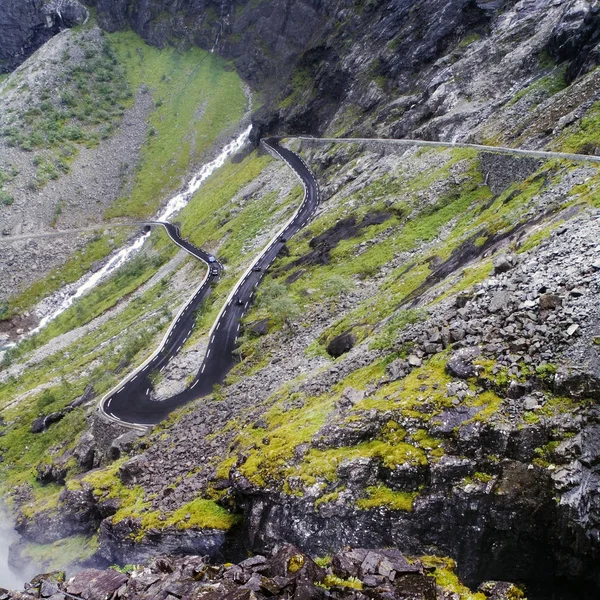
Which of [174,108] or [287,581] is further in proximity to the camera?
[174,108]

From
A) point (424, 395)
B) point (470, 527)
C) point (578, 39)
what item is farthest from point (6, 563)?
point (578, 39)

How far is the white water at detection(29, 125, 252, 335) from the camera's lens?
108688 millimetres

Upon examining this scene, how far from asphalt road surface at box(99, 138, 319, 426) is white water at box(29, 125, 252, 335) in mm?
39652

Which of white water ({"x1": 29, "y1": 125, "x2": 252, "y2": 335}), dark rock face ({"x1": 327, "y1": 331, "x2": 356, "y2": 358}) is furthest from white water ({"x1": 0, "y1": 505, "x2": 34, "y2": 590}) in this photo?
white water ({"x1": 29, "y1": 125, "x2": 252, "y2": 335})

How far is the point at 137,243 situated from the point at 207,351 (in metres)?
75.7

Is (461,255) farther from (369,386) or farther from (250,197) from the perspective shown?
(250,197)

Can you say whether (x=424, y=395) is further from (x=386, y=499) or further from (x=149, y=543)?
(x=149, y=543)

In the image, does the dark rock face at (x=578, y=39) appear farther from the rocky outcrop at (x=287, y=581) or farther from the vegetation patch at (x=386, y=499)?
the rocky outcrop at (x=287, y=581)

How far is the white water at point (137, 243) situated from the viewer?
357 ft

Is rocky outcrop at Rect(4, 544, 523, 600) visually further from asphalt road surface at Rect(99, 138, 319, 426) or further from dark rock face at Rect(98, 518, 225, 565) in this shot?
asphalt road surface at Rect(99, 138, 319, 426)

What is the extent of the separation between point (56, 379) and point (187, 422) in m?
38.4

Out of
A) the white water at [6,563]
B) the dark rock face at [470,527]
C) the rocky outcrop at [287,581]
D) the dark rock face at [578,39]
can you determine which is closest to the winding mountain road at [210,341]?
the white water at [6,563]

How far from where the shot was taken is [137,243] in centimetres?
12275

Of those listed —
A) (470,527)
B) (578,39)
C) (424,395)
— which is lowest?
(578,39)
